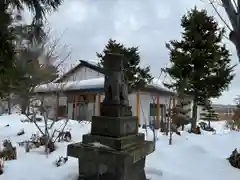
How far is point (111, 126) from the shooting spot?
14.9ft

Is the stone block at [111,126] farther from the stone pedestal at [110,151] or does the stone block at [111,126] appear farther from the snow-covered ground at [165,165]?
the snow-covered ground at [165,165]

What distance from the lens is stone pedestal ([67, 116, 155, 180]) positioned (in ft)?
13.7

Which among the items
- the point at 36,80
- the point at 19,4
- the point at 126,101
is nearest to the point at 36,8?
the point at 19,4

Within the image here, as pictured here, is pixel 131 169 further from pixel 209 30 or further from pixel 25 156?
pixel 209 30

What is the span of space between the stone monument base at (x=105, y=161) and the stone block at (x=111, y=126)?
0.28 m

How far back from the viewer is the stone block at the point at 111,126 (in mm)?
4500

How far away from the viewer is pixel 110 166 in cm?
420

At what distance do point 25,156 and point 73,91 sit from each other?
12159 millimetres

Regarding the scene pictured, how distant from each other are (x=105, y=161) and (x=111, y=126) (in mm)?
630

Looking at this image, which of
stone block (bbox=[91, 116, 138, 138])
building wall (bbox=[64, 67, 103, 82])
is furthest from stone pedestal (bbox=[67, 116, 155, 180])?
building wall (bbox=[64, 67, 103, 82])

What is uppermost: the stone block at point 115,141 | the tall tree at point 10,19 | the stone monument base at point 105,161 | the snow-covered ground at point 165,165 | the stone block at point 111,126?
the tall tree at point 10,19

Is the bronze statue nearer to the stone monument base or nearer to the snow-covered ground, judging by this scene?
the stone monument base

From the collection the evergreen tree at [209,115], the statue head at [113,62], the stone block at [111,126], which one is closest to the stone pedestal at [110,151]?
the stone block at [111,126]

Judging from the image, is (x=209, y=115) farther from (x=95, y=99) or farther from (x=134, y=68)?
(x=95, y=99)
